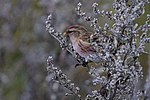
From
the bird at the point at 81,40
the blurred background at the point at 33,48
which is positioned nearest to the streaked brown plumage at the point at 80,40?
the bird at the point at 81,40

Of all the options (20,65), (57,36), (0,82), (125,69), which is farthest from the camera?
(20,65)

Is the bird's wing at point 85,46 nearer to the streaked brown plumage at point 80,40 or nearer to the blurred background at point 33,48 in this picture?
the streaked brown plumage at point 80,40

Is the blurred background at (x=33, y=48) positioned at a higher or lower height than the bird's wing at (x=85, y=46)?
higher

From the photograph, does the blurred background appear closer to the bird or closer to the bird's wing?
the bird

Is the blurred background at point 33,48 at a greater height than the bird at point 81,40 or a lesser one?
greater

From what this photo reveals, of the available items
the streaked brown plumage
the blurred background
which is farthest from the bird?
the blurred background

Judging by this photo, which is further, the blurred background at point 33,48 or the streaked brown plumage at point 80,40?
the blurred background at point 33,48

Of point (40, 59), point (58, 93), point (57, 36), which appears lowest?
point (57, 36)

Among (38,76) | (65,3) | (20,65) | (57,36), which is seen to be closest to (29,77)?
(38,76)

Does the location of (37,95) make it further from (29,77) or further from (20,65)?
(20,65)
